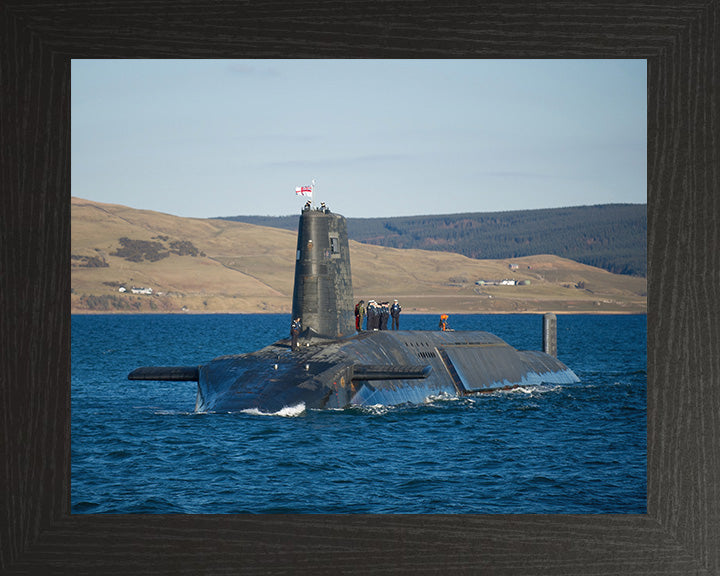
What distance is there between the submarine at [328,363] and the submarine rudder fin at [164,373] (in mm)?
27

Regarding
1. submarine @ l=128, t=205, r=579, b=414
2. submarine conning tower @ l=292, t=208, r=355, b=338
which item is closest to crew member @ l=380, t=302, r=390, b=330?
submarine @ l=128, t=205, r=579, b=414

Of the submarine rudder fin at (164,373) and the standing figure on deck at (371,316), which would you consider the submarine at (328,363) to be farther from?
the standing figure on deck at (371,316)

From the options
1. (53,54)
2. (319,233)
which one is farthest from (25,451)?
(319,233)

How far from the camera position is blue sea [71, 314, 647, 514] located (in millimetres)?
16141

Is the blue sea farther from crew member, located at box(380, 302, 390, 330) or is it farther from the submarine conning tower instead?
crew member, located at box(380, 302, 390, 330)

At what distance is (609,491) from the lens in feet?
57.2

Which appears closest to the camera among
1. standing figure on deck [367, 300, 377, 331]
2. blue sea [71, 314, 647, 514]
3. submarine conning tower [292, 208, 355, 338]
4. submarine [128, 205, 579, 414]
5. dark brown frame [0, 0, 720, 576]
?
dark brown frame [0, 0, 720, 576]

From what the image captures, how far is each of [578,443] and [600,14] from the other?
19.2 metres

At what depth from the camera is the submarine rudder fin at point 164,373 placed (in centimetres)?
2520

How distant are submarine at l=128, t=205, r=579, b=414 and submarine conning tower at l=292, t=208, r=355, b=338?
0.03 metres

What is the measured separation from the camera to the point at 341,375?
26.0m

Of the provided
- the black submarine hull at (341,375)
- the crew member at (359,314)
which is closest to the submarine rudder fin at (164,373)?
the black submarine hull at (341,375)

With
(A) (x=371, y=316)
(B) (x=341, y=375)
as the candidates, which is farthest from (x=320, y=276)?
(A) (x=371, y=316)

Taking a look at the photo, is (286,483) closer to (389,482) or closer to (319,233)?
(389,482)
